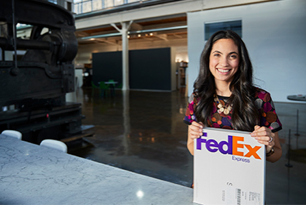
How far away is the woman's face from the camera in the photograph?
1.17m

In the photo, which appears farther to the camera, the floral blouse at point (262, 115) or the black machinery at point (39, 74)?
the black machinery at point (39, 74)

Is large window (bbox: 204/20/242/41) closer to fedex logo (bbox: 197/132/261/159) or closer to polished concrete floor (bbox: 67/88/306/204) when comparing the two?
polished concrete floor (bbox: 67/88/306/204)

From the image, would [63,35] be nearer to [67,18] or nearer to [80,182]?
[67,18]

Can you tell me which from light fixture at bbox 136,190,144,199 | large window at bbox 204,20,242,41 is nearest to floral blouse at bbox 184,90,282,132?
light fixture at bbox 136,190,144,199

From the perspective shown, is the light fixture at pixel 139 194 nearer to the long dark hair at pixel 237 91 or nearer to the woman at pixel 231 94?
the woman at pixel 231 94

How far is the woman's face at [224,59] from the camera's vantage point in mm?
1171

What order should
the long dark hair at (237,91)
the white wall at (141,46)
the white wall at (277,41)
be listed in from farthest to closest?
the white wall at (141,46), the white wall at (277,41), the long dark hair at (237,91)

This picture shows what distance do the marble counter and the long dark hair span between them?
0.39 m

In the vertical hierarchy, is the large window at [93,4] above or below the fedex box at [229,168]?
above

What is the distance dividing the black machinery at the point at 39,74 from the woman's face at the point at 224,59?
2715 mm

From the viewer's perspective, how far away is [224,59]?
1.17 m

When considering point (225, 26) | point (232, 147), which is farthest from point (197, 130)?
point (225, 26)

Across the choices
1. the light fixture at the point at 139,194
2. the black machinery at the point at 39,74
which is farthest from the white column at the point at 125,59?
the light fixture at the point at 139,194

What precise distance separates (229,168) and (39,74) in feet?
10.8
